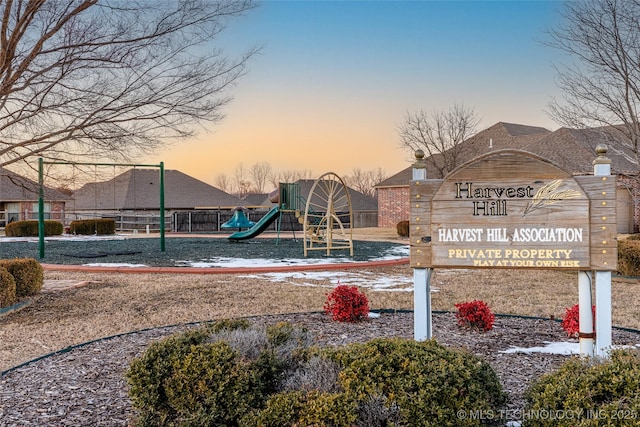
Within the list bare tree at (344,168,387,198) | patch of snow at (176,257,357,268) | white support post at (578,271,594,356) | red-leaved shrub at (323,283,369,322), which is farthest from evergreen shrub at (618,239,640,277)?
bare tree at (344,168,387,198)

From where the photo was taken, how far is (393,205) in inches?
1460

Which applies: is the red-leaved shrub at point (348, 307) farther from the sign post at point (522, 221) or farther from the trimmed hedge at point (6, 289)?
the trimmed hedge at point (6, 289)

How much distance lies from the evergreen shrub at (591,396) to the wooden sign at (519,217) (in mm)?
1045

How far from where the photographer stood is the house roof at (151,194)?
37.2 metres

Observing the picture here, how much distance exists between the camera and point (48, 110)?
24.2ft

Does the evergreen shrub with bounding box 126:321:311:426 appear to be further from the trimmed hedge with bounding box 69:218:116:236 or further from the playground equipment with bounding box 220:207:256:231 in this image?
the trimmed hedge with bounding box 69:218:116:236

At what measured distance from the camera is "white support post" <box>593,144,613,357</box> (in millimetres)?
3576

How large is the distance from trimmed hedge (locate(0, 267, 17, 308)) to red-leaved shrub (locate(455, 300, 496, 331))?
5645 mm

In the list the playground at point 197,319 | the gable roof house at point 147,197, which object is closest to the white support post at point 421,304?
the playground at point 197,319

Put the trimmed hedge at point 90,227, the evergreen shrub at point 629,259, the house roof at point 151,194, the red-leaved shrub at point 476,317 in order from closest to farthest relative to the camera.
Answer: the red-leaved shrub at point 476,317, the evergreen shrub at point 629,259, the trimmed hedge at point 90,227, the house roof at point 151,194

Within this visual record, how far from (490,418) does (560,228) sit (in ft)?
4.98

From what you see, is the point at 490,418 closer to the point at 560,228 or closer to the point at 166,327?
the point at 560,228

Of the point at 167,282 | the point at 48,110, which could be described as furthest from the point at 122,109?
the point at 167,282

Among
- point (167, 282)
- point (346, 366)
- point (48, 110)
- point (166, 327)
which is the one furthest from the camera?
point (167, 282)
